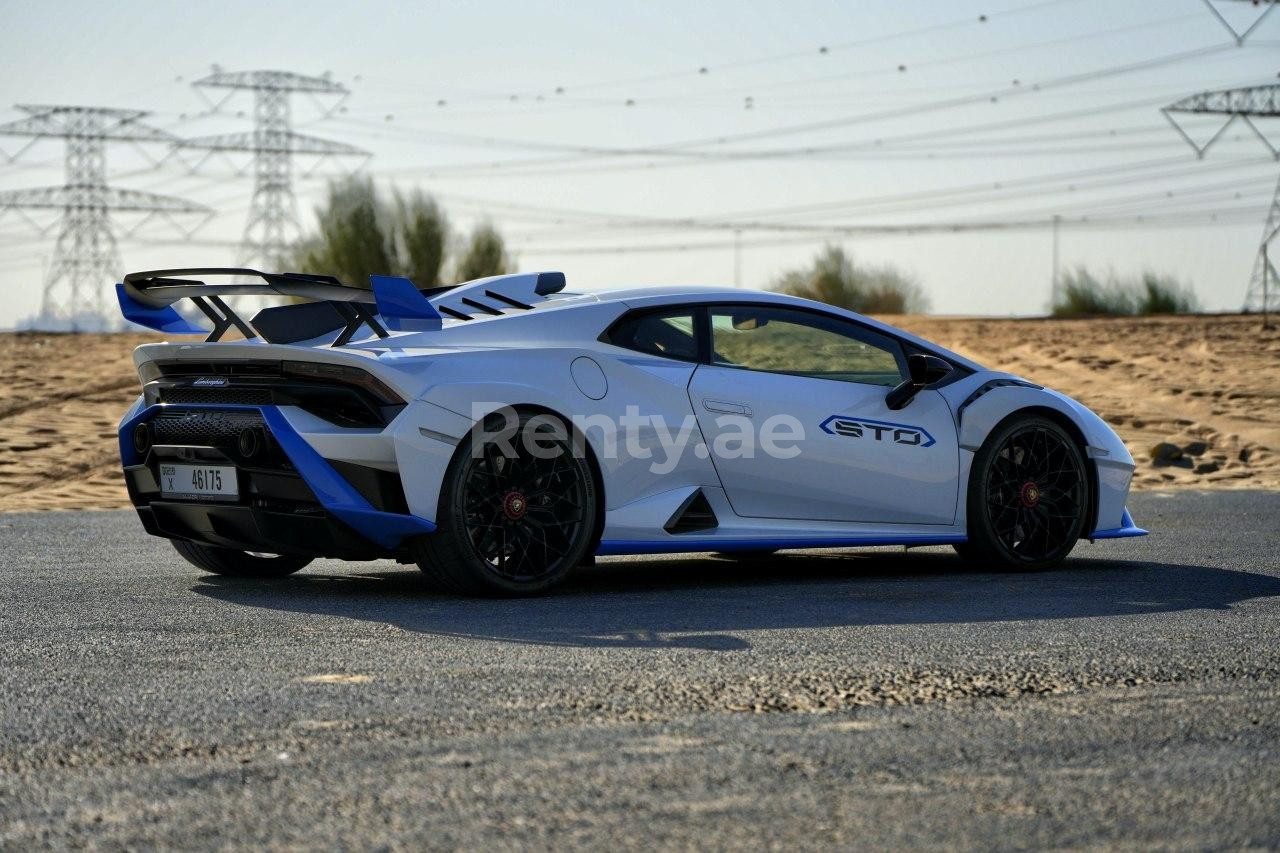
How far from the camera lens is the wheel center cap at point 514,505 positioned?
22.3 ft

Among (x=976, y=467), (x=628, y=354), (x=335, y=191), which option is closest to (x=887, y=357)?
(x=976, y=467)

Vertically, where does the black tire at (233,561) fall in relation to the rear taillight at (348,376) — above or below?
below

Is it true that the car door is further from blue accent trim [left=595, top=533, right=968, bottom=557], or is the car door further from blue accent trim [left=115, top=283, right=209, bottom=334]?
blue accent trim [left=115, top=283, right=209, bottom=334]

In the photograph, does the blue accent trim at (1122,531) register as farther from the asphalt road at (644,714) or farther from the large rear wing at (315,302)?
the large rear wing at (315,302)

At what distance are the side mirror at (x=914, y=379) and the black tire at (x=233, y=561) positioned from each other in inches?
110

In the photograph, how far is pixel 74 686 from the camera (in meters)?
4.99

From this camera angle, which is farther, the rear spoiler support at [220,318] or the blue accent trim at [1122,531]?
the blue accent trim at [1122,531]

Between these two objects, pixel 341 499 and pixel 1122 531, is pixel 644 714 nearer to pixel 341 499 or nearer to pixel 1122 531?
pixel 341 499

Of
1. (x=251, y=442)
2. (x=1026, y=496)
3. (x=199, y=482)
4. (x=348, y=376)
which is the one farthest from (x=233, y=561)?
(x=1026, y=496)

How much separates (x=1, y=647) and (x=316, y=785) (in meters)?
2.41

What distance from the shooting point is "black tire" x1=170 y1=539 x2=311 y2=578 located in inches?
310

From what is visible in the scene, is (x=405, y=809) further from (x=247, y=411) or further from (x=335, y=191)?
(x=335, y=191)

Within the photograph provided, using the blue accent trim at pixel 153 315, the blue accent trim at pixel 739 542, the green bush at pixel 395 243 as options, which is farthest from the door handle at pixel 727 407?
the green bush at pixel 395 243

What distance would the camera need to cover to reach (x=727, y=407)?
7.34 metres
